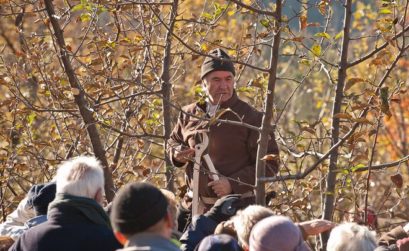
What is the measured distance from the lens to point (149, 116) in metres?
9.88

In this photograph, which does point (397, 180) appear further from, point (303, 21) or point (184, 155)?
point (184, 155)

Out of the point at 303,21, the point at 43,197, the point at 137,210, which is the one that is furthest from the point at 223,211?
the point at 137,210

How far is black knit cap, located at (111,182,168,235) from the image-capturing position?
16.3ft

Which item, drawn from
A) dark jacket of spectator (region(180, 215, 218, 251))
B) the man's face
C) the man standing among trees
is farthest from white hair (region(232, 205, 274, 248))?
the man's face

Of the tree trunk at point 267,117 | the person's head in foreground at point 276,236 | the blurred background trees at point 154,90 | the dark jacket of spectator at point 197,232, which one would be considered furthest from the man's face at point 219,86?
the person's head in foreground at point 276,236

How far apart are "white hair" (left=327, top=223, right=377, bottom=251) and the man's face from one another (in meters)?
2.08

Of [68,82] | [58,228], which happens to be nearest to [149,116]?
[68,82]

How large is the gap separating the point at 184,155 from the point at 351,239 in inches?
79.4

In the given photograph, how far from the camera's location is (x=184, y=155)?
307 inches

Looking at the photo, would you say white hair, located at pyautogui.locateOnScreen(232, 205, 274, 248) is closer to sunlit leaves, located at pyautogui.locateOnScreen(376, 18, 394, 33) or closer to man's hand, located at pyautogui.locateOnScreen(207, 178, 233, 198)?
man's hand, located at pyautogui.locateOnScreen(207, 178, 233, 198)

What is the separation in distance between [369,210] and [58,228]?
9.79 ft

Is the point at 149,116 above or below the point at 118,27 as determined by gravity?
below

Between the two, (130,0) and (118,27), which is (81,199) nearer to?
(130,0)

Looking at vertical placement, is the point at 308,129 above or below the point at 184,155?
above
